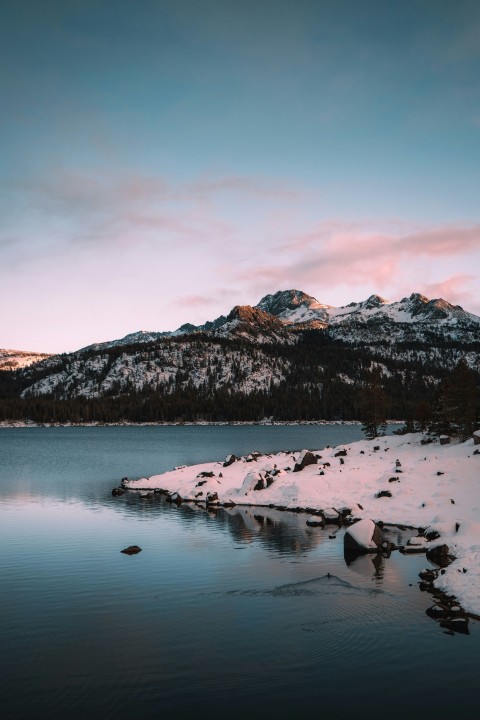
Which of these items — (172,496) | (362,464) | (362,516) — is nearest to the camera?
(362,516)

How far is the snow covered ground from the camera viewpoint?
33688 mm

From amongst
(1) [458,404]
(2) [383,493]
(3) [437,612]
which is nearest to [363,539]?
(3) [437,612]

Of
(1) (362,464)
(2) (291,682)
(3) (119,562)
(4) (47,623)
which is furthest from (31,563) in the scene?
(1) (362,464)

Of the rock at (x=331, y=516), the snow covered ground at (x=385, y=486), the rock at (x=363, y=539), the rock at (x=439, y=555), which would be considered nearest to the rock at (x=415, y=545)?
the snow covered ground at (x=385, y=486)

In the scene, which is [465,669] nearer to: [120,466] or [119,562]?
[119,562]

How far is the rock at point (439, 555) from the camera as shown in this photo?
30.7m

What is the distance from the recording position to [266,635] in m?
20.5

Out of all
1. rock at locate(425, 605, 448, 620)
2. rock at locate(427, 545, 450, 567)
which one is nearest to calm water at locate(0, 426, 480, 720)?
rock at locate(425, 605, 448, 620)

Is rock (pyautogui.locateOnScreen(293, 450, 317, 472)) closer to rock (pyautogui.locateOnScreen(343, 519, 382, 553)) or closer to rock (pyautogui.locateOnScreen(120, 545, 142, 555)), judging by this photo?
rock (pyautogui.locateOnScreen(343, 519, 382, 553))

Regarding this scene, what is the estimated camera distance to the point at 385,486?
51094 millimetres

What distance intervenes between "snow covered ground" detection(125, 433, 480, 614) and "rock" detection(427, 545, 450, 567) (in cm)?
59

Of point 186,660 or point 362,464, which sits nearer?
point 186,660

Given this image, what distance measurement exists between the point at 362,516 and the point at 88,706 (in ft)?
108

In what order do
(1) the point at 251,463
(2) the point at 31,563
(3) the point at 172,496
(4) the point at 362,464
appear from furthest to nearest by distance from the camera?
(1) the point at 251,463
(4) the point at 362,464
(3) the point at 172,496
(2) the point at 31,563
